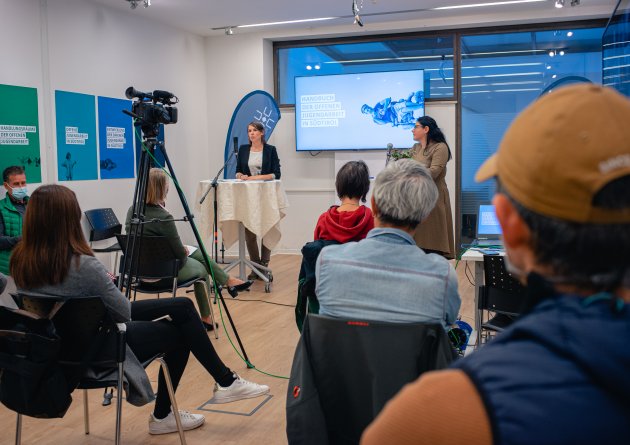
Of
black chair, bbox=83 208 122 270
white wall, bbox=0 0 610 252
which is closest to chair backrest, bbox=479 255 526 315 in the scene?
black chair, bbox=83 208 122 270

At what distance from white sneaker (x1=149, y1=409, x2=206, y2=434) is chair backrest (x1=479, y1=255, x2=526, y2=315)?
4.86 ft

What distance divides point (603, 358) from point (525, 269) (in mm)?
145

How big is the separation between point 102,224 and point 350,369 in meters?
5.06

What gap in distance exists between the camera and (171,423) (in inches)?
120

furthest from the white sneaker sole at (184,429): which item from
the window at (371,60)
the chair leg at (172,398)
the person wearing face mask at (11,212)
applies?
the window at (371,60)

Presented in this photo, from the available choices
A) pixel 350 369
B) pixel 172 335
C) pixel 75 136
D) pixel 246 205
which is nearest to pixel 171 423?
pixel 172 335

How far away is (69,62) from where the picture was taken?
20.1 feet

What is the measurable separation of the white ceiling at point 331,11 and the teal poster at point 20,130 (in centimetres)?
146

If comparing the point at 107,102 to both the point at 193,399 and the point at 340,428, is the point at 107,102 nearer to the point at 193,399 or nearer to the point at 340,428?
the point at 193,399

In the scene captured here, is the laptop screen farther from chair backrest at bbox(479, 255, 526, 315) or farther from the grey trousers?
the grey trousers

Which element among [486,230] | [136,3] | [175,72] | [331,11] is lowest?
[486,230]

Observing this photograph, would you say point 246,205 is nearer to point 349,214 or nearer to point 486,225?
point 486,225

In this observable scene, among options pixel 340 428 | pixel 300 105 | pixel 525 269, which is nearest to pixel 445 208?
pixel 300 105

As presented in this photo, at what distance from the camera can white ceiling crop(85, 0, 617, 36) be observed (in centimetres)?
686
